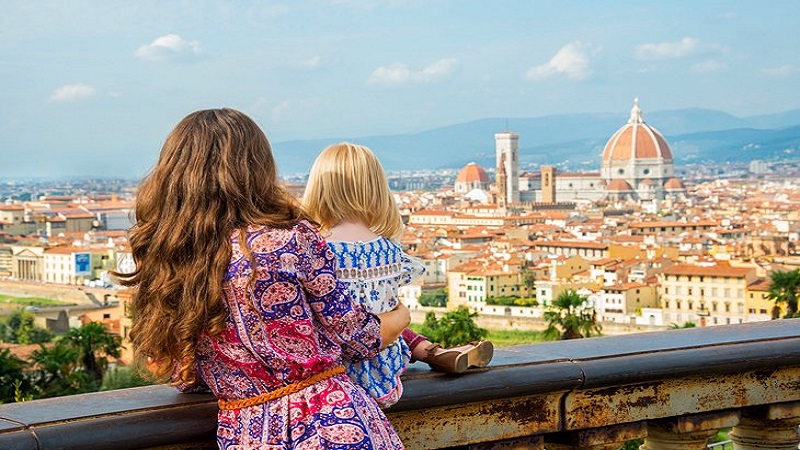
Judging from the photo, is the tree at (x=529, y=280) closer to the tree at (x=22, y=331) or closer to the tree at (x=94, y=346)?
the tree at (x=22, y=331)

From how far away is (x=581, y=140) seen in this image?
14738 cm

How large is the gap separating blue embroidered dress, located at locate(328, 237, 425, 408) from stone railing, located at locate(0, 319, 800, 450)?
1.1 inches

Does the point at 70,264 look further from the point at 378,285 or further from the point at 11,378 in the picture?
the point at 378,285

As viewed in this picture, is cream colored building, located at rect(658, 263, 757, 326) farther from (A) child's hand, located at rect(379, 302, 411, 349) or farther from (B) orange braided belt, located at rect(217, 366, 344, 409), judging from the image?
(B) orange braided belt, located at rect(217, 366, 344, 409)

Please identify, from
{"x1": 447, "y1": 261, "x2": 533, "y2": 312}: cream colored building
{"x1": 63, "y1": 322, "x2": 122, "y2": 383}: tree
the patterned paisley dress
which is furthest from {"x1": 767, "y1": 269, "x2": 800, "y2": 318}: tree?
the patterned paisley dress

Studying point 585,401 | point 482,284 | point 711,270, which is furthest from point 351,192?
point 482,284

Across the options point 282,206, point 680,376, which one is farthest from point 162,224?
point 680,376

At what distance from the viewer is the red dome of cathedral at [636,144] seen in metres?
78.2

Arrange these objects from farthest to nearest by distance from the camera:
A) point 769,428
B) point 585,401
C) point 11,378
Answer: point 11,378 → point 769,428 → point 585,401

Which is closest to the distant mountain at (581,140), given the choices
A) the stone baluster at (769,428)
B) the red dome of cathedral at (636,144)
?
the red dome of cathedral at (636,144)

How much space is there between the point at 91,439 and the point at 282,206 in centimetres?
27

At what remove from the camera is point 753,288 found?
28859mm

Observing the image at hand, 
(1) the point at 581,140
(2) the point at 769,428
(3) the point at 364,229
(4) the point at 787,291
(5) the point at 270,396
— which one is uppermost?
(1) the point at 581,140

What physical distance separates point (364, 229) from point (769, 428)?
1.89 ft
